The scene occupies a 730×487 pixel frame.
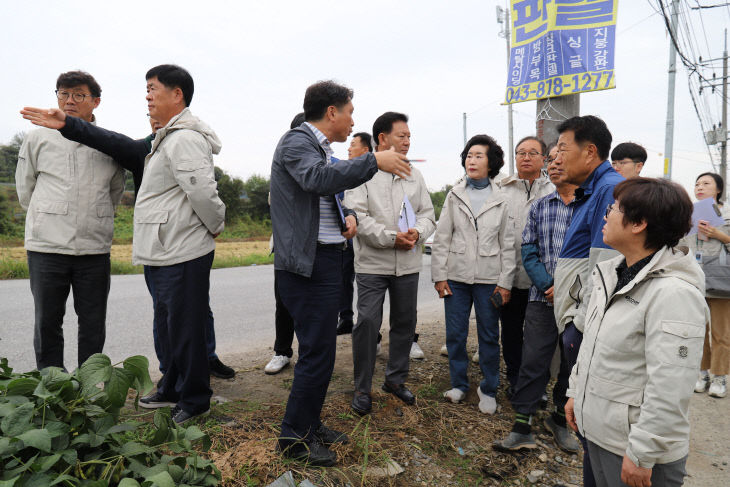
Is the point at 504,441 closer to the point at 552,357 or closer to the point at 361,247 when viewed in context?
the point at 552,357

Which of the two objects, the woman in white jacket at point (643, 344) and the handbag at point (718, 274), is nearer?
the woman in white jacket at point (643, 344)

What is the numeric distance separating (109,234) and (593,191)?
9.91 ft

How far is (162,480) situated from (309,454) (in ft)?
3.24

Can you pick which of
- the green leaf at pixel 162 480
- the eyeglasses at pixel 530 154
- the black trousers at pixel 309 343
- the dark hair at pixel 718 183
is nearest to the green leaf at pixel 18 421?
the green leaf at pixel 162 480

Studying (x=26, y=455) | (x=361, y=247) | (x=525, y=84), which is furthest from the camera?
(x=525, y=84)

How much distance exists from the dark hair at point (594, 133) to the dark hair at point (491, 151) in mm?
1303

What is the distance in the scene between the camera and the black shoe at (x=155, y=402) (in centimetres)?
315

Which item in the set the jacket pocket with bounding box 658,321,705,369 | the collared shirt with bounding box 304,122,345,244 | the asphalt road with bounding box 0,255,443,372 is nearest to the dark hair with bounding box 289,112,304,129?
the collared shirt with bounding box 304,122,345,244

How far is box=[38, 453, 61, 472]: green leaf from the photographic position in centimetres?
146

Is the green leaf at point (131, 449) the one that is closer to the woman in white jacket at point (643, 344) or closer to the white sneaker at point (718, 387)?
the woman in white jacket at point (643, 344)

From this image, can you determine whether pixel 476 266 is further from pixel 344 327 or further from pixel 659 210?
pixel 344 327

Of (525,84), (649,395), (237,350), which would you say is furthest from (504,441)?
(525,84)

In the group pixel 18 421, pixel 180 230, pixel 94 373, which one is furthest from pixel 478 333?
pixel 18 421

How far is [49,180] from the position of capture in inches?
119
